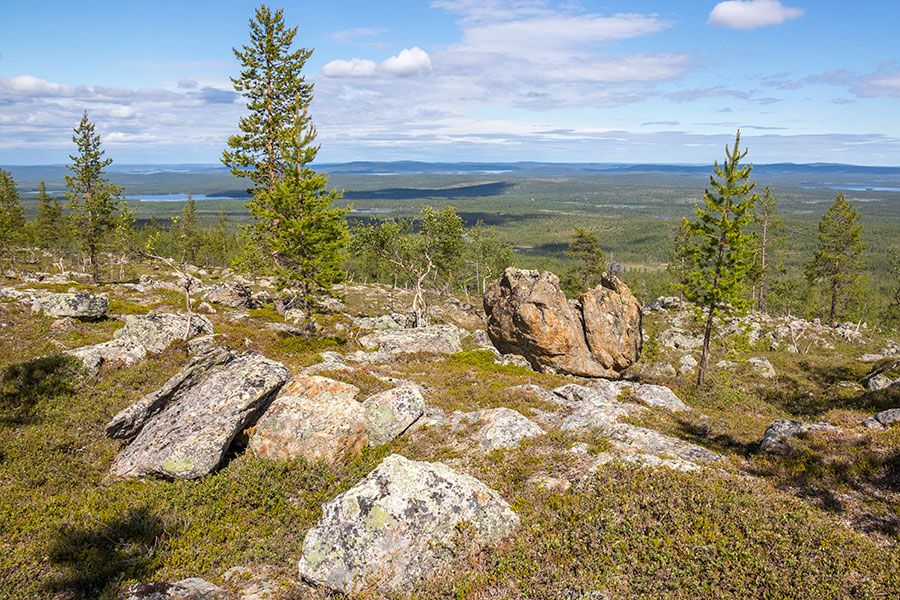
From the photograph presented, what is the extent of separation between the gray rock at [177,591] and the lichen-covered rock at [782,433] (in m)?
15.2

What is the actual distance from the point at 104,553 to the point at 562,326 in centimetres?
2742

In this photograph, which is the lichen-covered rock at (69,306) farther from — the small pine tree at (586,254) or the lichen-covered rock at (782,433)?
the small pine tree at (586,254)

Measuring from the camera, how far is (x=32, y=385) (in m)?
16.1

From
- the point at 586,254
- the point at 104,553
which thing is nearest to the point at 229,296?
the point at 104,553

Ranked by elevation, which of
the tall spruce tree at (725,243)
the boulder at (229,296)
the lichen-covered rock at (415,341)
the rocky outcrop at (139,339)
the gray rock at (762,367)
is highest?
the tall spruce tree at (725,243)

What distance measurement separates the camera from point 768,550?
8523 millimetres

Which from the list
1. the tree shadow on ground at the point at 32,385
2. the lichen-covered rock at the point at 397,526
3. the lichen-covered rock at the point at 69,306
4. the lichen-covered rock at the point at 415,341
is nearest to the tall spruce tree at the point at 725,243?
the lichen-covered rock at the point at 415,341

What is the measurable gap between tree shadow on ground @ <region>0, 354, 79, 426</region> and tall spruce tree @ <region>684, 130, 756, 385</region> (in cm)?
3174

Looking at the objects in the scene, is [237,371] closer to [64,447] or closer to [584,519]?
[64,447]

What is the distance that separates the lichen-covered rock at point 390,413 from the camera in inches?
565

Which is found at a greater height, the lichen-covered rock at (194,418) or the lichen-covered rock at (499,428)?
the lichen-covered rock at (194,418)

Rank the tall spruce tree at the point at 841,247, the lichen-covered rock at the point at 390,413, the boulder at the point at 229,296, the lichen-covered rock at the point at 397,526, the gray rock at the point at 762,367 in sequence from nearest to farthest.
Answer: the lichen-covered rock at the point at 397,526 < the lichen-covered rock at the point at 390,413 < the gray rock at the point at 762,367 < the boulder at the point at 229,296 < the tall spruce tree at the point at 841,247

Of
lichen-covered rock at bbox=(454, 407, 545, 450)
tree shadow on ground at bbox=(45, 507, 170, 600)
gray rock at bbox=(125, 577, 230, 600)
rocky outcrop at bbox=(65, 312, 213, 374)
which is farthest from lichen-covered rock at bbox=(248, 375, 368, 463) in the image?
rocky outcrop at bbox=(65, 312, 213, 374)

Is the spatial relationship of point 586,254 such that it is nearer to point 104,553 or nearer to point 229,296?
point 229,296
